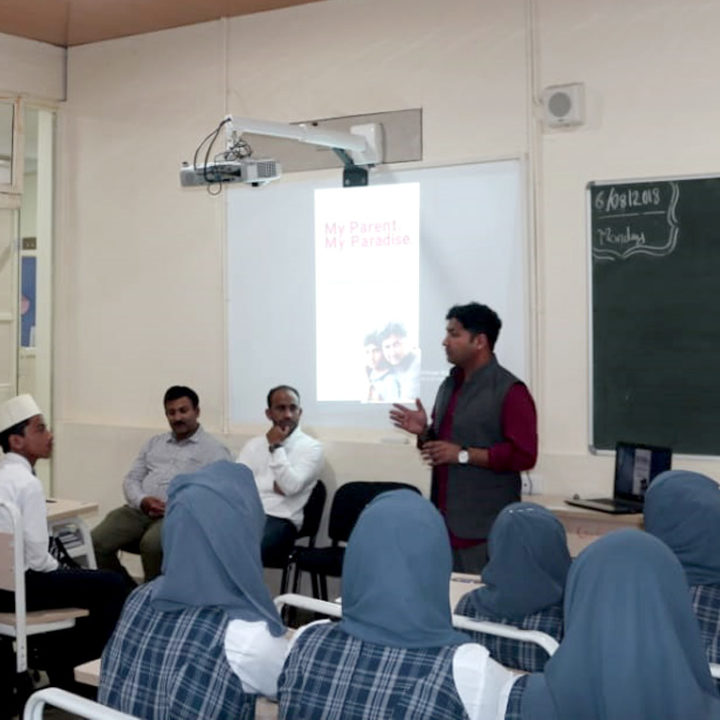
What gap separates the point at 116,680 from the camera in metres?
2.17

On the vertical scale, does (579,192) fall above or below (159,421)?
above

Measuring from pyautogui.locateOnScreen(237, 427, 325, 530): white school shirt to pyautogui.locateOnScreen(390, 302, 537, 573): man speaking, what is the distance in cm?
119

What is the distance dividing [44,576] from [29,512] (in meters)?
0.26

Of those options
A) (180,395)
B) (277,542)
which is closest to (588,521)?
(277,542)

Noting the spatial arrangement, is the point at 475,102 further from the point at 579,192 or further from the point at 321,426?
the point at 321,426

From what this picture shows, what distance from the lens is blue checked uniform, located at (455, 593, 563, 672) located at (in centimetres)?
246

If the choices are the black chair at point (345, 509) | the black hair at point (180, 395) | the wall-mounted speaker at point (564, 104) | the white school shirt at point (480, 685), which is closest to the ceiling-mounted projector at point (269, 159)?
the wall-mounted speaker at point (564, 104)

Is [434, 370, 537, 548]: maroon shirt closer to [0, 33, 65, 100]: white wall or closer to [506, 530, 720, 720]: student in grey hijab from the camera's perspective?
[506, 530, 720, 720]: student in grey hijab

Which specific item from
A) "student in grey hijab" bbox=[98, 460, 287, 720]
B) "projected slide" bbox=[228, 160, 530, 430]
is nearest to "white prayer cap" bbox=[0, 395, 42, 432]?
"projected slide" bbox=[228, 160, 530, 430]

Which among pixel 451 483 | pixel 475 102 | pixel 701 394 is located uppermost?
pixel 475 102

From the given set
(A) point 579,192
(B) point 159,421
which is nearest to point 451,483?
(A) point 579,192

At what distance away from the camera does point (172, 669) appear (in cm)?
209

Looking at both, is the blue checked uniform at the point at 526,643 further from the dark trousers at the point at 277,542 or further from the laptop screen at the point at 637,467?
the dark trousers at the point at 277,542

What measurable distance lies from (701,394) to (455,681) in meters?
2.99
